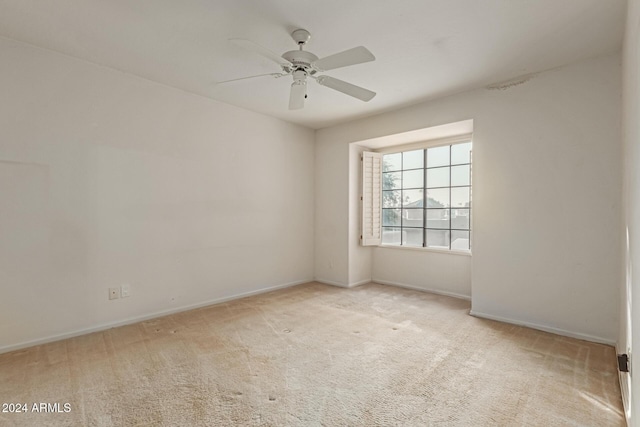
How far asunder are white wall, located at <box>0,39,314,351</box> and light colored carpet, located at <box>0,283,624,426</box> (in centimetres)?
43

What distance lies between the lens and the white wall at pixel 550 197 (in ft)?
8.70

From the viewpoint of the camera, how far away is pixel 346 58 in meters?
2.12

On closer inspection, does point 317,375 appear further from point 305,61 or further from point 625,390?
point 305,61

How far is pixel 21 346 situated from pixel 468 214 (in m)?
4.84

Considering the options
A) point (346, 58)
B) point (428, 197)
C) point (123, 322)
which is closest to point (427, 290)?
point (428, 197)

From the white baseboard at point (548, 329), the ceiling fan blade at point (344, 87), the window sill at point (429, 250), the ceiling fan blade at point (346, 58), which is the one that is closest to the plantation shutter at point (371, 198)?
the window sill at point (429, 250)

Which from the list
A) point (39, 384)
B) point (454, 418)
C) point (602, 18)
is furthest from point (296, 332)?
point (602, 18)

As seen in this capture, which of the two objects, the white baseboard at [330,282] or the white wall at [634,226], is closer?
the white wall at [634,226]

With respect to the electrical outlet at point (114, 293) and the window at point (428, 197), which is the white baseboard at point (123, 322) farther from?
the window at point (428, 197)

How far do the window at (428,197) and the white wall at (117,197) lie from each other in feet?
6.24

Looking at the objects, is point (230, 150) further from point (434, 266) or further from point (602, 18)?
point (602, 18)

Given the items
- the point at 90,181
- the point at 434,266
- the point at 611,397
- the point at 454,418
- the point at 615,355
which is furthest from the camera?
the point at 434,266

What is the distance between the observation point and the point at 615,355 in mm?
2426

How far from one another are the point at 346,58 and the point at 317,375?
2184mm
